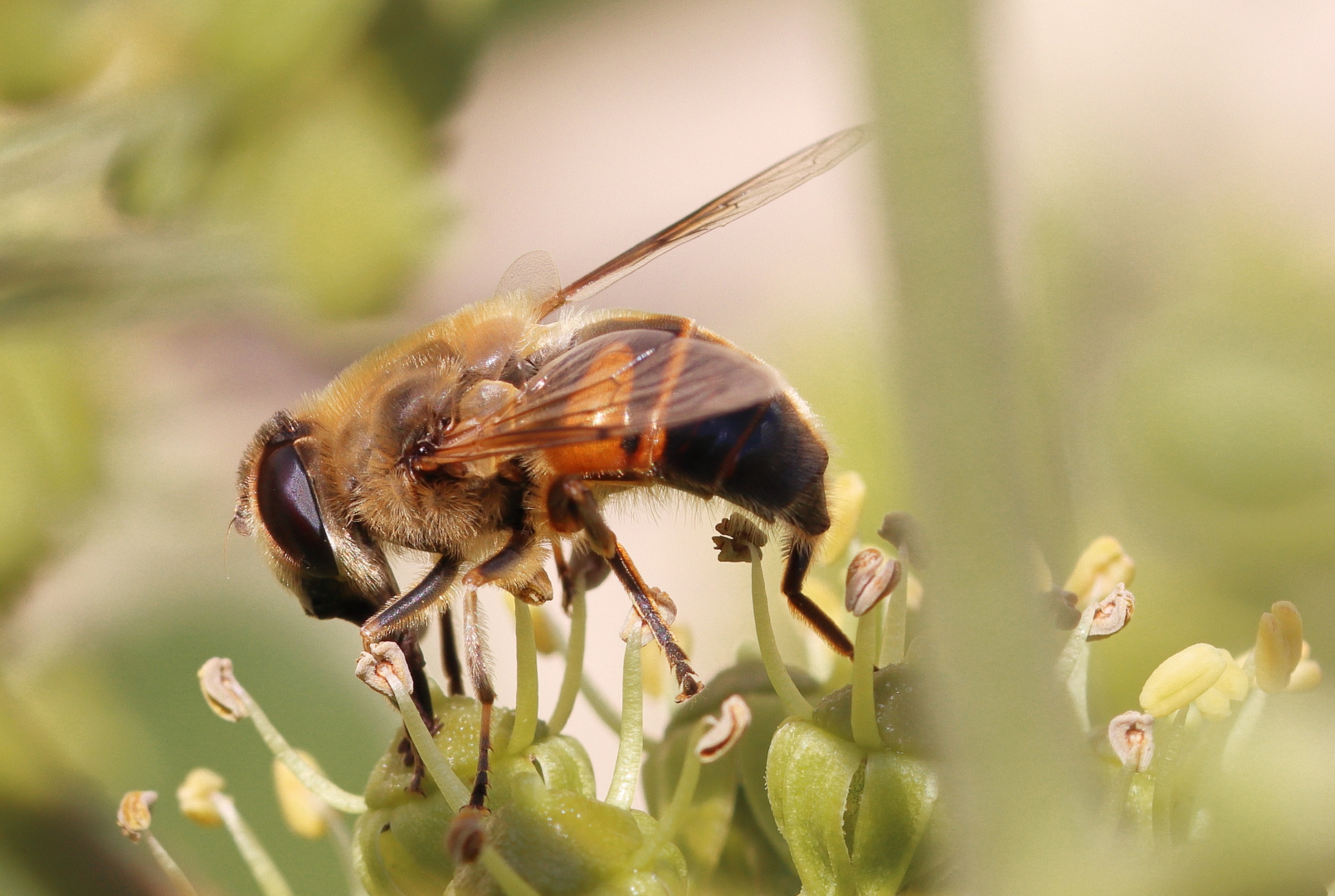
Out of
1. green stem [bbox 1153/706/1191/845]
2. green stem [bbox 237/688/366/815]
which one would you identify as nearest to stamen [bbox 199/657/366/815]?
green stem [bbox 237/688/366/815]

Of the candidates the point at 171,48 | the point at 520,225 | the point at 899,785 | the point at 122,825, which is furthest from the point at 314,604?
the point at 520,225

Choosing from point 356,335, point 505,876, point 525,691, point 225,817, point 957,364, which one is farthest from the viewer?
point 356,335

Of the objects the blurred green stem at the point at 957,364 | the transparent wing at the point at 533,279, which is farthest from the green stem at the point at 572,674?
the blurred green stem at the point at 957,364

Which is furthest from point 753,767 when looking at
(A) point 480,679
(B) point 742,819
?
(A) point 480,679

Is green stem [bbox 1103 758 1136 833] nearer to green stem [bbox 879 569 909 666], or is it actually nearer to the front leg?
green stem [bbox 879 569 909 666]

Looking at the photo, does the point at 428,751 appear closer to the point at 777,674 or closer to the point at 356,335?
the point at 777,674
